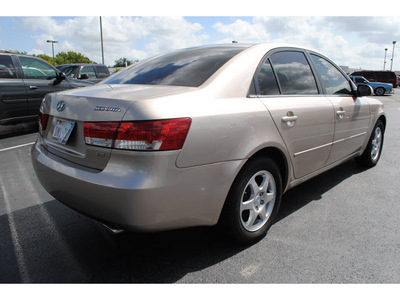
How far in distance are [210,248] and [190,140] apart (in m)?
1.03

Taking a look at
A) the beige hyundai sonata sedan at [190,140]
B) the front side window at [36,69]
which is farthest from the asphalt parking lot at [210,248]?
the front side window at [36,69]

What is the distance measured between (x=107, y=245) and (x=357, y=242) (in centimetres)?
204

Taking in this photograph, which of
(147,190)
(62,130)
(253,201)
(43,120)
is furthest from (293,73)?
(43,120)

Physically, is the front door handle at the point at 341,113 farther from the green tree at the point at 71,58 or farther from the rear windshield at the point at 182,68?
the green tree at the point at 71,58

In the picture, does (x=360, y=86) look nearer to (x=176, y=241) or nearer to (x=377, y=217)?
(x=377, y=217)

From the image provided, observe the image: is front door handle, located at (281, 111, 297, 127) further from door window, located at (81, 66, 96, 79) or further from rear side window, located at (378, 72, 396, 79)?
rear side window, located at (378, 72, 396, 79)

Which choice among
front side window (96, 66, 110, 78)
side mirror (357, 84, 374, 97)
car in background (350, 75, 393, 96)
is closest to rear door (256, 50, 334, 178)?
side mirror (357, 84, 374, 97)

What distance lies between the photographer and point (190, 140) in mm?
2012

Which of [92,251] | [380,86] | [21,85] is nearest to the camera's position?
[92,251]

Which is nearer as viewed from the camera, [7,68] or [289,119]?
[289,119]

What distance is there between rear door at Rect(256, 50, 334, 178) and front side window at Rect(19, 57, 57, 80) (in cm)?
625

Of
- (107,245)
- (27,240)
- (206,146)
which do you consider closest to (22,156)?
(27,240)

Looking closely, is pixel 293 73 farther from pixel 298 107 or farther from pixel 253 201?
pixel 253 201

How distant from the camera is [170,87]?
2.38 m
